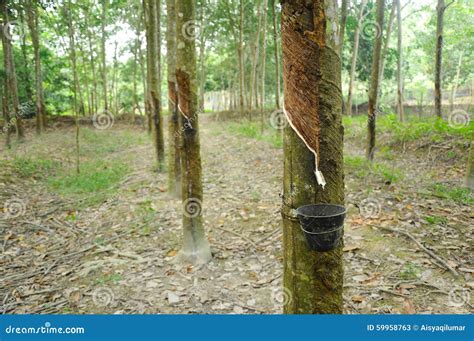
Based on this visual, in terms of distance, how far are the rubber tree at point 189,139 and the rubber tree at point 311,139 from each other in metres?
2.57

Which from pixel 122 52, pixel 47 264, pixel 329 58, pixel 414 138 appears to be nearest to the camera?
pixel 329 58

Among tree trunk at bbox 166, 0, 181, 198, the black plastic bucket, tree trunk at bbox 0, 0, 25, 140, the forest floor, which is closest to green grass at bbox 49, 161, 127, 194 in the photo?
the forest floor

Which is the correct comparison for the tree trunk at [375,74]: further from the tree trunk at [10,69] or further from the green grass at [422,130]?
the tree trunk at [10,69]

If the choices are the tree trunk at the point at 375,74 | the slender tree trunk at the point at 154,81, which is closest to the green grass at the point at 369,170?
the tree trunk at the point at 375,74

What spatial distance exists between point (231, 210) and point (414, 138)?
7124 mm

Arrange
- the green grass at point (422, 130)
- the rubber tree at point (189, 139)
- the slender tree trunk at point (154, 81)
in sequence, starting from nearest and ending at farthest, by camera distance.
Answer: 1. the rubber tree at point (189, 139)
2. the slender tree trunk at point (154, 81)
3. the green grass at point (422, 130)

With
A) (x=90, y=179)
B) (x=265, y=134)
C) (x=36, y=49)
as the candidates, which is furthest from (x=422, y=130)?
(x=36, y=49)

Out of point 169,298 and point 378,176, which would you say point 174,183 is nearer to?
point 169,298

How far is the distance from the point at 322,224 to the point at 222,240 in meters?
3.68

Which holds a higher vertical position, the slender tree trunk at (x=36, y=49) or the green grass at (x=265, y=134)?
the slender tree trunk at (x=36, y=49)

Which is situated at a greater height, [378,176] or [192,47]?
[192,47]

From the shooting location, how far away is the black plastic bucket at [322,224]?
185 cm

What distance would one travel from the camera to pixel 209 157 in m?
11.5

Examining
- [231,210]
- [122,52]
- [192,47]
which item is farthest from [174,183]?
[122,52]
